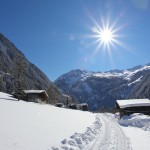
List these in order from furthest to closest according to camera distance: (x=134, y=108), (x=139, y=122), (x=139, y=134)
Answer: (x=134, y=108), (x=139, y=122), (x=139, y=134)

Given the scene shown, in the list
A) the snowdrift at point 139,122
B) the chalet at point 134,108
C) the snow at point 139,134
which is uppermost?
the chalet at point 134,108

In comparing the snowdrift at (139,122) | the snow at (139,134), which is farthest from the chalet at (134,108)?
the snow at (139,134)

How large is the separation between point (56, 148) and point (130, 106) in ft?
213

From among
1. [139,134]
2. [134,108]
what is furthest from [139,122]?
[134,108]

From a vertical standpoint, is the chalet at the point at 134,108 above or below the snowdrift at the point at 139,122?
above

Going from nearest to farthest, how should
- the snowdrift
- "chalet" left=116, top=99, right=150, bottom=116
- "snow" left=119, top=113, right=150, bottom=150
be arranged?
"snow" left=119, top=113, right=150, bottom=150 → the snowdrift → "chalet" left=116, top=99, right=150, bottom=116

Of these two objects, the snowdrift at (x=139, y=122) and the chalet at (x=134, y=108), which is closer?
the snowdrift at (x=139, y=122)

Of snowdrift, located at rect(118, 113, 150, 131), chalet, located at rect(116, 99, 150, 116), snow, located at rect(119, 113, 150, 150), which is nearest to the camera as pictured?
snow, located at rect(119, 113, 150, 150)

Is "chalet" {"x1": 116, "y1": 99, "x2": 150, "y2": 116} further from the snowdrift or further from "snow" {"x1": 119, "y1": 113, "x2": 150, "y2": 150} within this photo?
"snow" {"x1": 119, "y1": 113, "x2": 150, "y2": 150}

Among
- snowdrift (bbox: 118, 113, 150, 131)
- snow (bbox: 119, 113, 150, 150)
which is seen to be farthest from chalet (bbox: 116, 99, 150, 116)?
snow (bbox: 119, 113, 150, 150)

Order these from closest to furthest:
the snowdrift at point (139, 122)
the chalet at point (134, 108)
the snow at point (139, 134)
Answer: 1. the snow at point (139, 134)
2. the snowdrift at point (139, 122)
3. the chalet at point (134, 108)

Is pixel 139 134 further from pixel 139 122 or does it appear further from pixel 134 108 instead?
pixel 134 108

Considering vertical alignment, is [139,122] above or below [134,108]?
below

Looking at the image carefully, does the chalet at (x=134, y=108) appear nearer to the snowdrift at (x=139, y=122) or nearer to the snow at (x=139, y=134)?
the snowdrift at (x=139, y=122)
